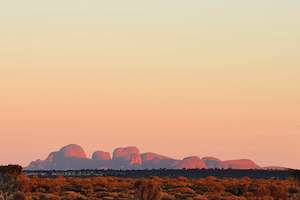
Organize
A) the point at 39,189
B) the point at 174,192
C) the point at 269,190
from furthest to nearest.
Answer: the point at 39,189 < the point at 174,192 < the point at 269,190

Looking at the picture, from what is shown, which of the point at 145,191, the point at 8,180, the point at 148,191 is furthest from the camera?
the point at 8,180

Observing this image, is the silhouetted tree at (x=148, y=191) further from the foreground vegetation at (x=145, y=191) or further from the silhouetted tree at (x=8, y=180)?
the silhouetted tree at (x=8, y=180)

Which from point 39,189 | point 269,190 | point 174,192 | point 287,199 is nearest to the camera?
point 287,199

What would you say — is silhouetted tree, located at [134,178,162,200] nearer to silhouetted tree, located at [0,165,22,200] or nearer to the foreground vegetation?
the foreground vegetation

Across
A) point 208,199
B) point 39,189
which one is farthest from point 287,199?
point 39,189

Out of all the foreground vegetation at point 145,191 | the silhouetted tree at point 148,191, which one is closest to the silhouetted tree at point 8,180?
the foreground vegetation at point 145,191

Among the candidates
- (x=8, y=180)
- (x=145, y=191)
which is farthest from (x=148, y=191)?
(x=8, y=180)

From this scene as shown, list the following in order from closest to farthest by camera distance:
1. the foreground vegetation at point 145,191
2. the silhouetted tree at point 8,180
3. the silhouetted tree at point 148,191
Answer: the silhouetted tree at point 148,191
the foreground vegetation at point 145,191
the silhouetted tree at point 8,180

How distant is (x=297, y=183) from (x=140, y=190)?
22.9m

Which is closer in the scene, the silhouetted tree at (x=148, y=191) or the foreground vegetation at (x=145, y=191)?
the silhouetted tree at (x=148, y=191)

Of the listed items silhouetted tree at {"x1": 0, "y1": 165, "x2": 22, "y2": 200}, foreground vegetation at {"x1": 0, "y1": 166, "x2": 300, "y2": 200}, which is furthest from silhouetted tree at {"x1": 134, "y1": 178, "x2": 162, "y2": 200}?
silhouetted tree at {"x1": 0, "y1": 165, "x2": 22, "y2": 200}

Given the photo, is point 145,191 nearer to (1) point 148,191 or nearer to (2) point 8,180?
(1) point 148,191

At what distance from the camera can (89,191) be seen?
54750 mm

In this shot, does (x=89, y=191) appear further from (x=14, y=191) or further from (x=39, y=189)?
(x=14, y=191)
